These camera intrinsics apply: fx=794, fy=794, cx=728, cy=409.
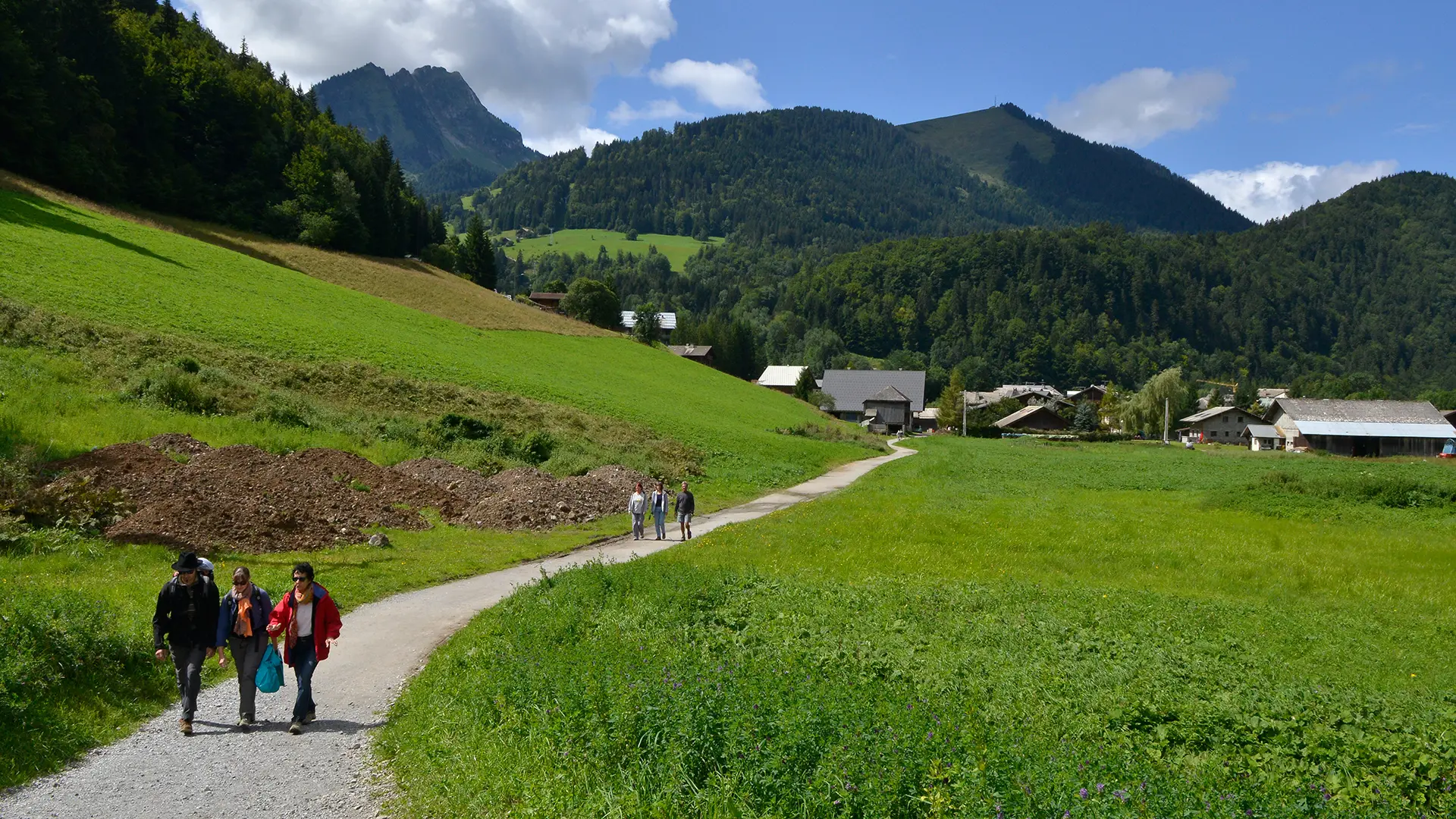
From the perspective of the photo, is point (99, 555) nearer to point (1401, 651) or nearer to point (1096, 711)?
point (1096, 711)

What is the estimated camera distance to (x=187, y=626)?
9.69 metres

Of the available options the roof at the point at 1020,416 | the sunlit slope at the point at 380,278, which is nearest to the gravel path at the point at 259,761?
the sunlit slope at the point at 380,278

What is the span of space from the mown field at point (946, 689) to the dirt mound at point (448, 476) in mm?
10639

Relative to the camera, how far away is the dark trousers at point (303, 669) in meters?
9.70

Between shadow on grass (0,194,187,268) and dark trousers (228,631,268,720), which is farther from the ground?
shadow on grass (0,194,187,268)

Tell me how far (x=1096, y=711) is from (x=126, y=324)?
142ft

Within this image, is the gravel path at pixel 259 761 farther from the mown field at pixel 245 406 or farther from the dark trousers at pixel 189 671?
the mown field at pixel 245 406

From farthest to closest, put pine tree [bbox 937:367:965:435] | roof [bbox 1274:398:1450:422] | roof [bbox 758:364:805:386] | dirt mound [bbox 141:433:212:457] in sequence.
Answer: roof [bbox 758:364:805:386]
pine tree [bbox 937:367:965:435]
roof [bbox 1274:398:1450:422]
dirt mound [bbox 141:433:212:457]

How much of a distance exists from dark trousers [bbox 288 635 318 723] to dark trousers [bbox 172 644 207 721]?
1.01m

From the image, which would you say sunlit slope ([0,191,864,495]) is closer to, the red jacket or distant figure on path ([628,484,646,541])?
distant figure on path ([628,484,646,541])

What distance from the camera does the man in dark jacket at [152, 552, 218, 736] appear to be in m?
9.59

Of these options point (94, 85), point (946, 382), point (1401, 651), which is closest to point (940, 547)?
point (1401, 651)

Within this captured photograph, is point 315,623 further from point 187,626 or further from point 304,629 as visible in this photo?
point 187,626

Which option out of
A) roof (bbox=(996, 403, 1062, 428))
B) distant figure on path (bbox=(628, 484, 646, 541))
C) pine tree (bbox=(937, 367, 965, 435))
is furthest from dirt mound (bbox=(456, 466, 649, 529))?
roof (bbox=(996, 403, 1062, 428))
